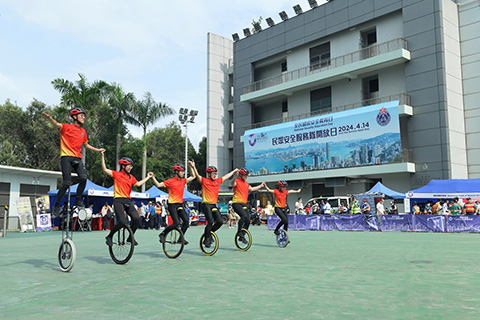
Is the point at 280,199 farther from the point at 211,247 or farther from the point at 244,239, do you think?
the point at 211,247

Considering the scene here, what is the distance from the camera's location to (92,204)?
29078 millimetres

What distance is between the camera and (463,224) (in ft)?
70.0

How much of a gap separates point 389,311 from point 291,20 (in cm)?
3859

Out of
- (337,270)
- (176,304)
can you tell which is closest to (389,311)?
(176,304)

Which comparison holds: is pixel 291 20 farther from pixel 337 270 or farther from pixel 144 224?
pixel 337 270

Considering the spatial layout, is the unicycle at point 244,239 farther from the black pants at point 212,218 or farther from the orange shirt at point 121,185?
the orange shirt at point 121,185

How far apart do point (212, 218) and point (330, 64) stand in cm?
2979

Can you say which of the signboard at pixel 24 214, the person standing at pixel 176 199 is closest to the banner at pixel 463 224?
the person standing at pixel 176 199

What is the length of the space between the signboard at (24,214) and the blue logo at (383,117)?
2409cm

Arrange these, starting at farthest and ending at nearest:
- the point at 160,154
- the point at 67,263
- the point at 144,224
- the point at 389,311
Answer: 1. the point at 160,154
2. the point at 144,224
3. the point at 67,263
4. the point at 389,311

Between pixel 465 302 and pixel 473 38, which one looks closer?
pixel 465 302

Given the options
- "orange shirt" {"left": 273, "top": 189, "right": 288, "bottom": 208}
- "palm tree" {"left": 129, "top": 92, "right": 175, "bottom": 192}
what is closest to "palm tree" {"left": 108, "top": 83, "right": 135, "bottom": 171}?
"palm tree" {"left": 129, "top": 92, "right": 175, "bottom": 192}

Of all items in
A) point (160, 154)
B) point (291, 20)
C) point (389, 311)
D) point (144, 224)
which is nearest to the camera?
point (389, 311)

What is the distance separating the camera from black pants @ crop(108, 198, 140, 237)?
8.69 metres
